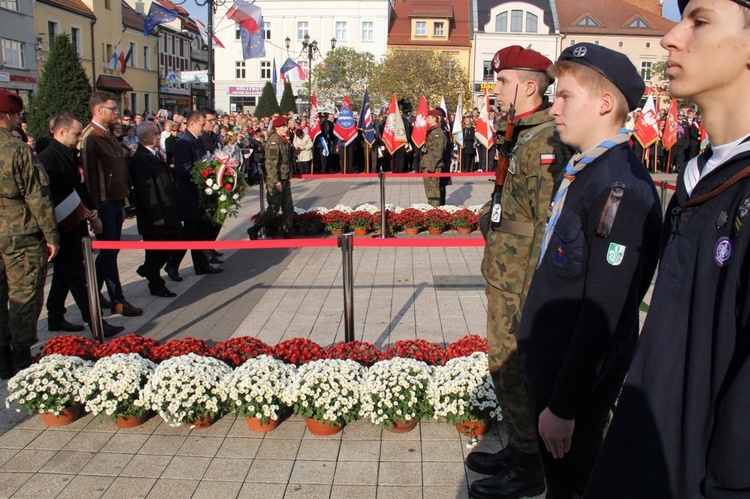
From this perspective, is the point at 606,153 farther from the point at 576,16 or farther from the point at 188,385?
the point at 576,16

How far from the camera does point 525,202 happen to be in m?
3.26

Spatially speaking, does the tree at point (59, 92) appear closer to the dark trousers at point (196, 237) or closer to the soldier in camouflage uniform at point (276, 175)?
the soldier in camouflage uniform at point (276, 175)

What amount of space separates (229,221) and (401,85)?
1514 inches

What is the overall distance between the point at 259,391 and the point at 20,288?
2.31 meters

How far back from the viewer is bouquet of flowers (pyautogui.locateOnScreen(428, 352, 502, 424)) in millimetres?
4191

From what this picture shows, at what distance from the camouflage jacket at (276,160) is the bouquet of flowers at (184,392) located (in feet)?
22.2

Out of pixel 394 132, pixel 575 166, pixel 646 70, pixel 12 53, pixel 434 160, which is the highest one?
pixel 646 70

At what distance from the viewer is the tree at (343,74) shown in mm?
52156

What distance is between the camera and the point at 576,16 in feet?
220

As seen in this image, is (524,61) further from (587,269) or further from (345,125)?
(345,125)

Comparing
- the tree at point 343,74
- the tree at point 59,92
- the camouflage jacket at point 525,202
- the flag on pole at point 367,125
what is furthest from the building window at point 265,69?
the camouflage jacket at point 525,202

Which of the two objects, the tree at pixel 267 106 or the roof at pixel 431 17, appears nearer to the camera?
the tree at pixel 267 106

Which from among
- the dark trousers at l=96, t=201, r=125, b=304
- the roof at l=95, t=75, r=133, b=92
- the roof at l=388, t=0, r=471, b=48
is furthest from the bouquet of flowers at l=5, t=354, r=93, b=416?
the roof at l=388, t=0, r=471, b=48

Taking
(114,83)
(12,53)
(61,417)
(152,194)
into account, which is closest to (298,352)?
(61,417)
